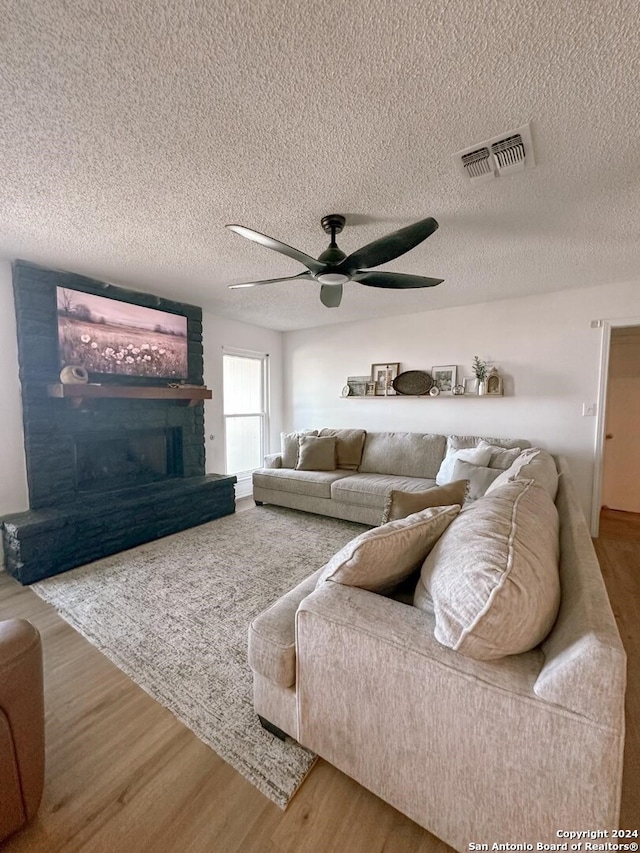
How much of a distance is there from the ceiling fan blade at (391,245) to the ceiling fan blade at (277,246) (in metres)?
0.16

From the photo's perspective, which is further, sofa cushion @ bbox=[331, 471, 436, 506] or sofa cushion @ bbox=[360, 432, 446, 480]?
sofa cushion @ bbox=[360, 432, 446, 480]

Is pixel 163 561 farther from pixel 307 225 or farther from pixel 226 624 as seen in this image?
pixel 307 225

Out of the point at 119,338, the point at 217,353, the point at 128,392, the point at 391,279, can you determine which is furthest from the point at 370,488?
the point at 119,338

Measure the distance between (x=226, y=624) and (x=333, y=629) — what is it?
1.26 metres

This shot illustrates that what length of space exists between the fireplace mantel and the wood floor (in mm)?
2179

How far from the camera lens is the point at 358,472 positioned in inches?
168

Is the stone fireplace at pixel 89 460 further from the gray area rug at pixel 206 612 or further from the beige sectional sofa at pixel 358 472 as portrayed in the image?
the beige sectional sofa at pixel 358 472

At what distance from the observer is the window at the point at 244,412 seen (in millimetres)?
4914

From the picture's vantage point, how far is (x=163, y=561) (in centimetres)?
287

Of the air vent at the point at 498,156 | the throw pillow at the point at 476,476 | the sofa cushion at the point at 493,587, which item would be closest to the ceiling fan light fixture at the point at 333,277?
the air vent at the point at 498,156

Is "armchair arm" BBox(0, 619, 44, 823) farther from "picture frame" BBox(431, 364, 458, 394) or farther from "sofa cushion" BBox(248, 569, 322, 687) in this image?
"picture frame" BBox(431, 364, 458, 394)

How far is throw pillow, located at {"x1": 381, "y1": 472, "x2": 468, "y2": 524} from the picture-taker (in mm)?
1851

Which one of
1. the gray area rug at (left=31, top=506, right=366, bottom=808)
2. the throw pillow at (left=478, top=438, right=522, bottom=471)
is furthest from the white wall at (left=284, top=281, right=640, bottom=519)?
the gray area rug at (left=31, top=506, right=366, bottom=808)

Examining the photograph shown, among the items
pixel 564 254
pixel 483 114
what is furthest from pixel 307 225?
pixel 564 254
